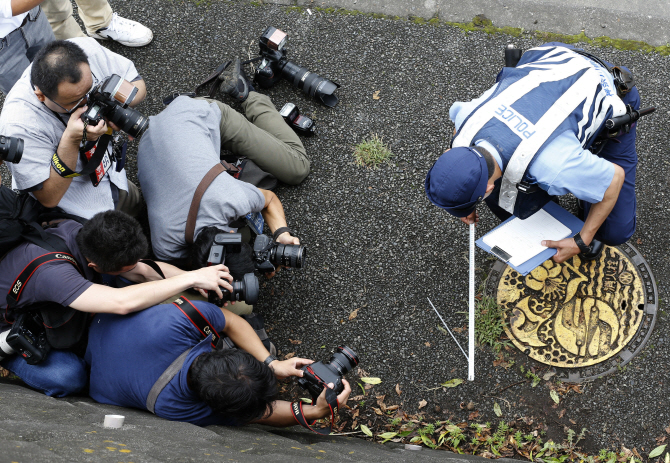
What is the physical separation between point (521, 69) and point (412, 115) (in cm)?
151

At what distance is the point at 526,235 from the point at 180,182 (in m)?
2.28

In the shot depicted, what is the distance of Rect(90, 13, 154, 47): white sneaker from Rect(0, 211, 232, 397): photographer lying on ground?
2.25 m

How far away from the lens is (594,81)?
108 inches

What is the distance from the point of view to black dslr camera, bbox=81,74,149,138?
3.04 metres

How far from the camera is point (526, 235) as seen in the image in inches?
134

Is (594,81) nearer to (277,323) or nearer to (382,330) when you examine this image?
(382,330)

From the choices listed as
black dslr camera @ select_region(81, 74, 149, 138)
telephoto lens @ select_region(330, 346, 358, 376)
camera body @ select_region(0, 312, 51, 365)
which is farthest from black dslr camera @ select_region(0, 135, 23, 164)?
telephoto lens @ select_region(330, 346, 358, 376)

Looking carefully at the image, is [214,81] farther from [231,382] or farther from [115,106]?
[231,382]

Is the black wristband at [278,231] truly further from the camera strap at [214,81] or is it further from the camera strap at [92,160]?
the camera strap at [214,81]

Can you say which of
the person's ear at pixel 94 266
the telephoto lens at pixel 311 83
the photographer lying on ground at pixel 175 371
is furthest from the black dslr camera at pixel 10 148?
the telephoto lens at pixel 311 83

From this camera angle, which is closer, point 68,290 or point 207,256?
point 68,290

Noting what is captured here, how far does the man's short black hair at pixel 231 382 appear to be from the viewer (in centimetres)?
254

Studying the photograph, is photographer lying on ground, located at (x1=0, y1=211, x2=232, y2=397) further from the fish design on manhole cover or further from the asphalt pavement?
the fish design on manhole cover

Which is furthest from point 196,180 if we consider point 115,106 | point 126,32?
point 126,32
